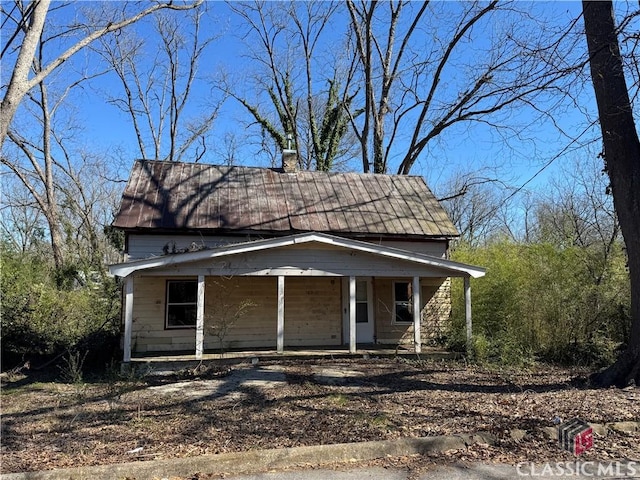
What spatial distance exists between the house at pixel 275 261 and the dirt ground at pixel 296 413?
2.30m

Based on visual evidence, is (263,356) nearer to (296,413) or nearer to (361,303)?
(361,303)

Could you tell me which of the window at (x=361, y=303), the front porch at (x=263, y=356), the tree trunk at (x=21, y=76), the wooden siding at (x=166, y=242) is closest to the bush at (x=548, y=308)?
the front porch at (x=263, y=356)

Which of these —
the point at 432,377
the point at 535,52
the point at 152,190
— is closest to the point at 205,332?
the point at 152,190

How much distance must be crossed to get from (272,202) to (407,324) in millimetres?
5673

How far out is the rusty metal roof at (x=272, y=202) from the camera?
502 inches

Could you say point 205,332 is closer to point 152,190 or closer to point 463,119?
point 152,190

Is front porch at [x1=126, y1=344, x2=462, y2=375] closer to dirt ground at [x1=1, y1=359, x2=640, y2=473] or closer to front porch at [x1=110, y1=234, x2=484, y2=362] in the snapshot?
front porch at [x1=110, y1=234, x2=484, y2=362]

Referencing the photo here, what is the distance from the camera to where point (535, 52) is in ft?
24.3

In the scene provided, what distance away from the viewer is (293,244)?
11.5 meters

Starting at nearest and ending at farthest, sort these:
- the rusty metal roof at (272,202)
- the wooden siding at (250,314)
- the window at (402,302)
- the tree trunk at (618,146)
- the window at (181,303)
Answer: the tree trunk at (618,146) < the wooden siding at (250,314) < the window at (181,303) < the rusty metal roof at (272,202) < the window at (402,302)

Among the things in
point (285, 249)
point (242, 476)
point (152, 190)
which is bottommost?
point (242, 476)

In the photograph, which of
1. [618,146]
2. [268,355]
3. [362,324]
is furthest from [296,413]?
[362,324]

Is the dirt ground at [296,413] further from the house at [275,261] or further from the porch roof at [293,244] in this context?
the porch roof at [293,244]

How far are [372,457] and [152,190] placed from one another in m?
10.9
